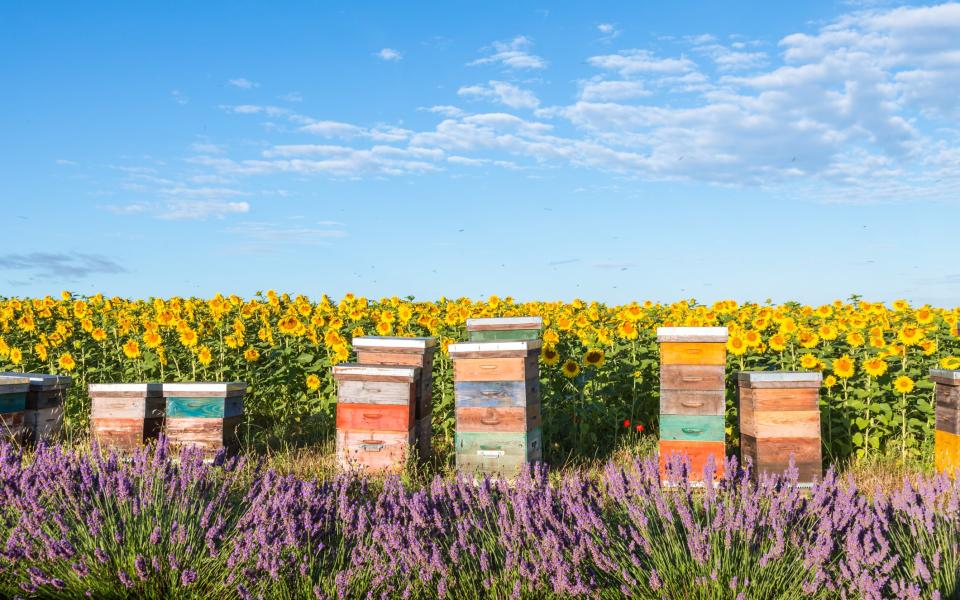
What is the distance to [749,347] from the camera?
947cm

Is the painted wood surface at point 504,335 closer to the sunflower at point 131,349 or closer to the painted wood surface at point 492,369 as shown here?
the painted wood surface at point 492,369

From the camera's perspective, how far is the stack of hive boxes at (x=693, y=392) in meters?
6.90

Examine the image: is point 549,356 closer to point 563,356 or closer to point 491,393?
point 563,356

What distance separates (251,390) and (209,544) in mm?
6471

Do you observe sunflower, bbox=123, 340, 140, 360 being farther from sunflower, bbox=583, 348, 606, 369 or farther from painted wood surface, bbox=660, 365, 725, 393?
painted wood surface, bbox=660, 365, 725, 393

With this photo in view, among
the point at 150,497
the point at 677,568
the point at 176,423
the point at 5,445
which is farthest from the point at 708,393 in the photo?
the point at 5,445

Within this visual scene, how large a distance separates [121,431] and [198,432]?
36.3 inches

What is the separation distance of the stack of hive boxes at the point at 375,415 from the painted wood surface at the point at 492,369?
1.53ft

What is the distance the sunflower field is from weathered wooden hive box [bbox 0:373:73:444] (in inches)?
64.3

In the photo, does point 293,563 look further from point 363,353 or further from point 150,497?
point 363,353

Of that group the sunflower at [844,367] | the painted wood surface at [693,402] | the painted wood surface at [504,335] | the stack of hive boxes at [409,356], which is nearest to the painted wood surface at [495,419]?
the stack of hive boxes at [409,356]

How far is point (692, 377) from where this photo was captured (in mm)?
6945

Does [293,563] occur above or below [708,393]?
below

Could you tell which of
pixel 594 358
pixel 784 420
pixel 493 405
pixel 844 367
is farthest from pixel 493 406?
pixel 844 367
